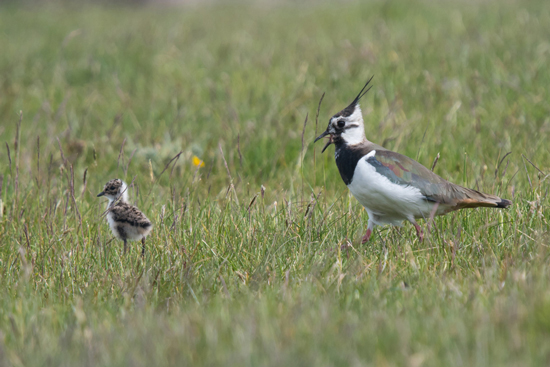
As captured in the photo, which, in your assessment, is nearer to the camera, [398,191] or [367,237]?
[398,191]

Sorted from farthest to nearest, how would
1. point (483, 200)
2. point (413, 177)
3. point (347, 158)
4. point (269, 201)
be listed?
point (269, 201) → point (347, 158) → point (413, 177) → point (483, 200)

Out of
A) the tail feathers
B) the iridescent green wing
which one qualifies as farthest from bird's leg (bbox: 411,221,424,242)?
the tail feathers

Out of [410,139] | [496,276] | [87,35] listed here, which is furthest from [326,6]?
[496,276]

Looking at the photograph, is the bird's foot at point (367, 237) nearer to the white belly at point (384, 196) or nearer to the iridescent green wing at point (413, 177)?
the white belly at point (384, 196)

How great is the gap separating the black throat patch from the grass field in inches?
11.7

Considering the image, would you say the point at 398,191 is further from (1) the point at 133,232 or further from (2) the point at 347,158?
(1) the point at 133,232

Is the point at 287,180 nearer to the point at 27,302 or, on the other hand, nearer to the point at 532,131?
the point at 532,131

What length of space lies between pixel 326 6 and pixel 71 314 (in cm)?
1272

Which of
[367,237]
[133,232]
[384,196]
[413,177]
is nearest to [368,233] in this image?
[367,237]

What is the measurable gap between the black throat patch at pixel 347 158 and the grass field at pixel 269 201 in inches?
11.7

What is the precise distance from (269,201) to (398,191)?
1444mm

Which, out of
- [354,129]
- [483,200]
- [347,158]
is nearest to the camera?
[483,200]

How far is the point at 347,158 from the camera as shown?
450 centimetres

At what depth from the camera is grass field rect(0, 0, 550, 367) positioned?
2729 millimetres
